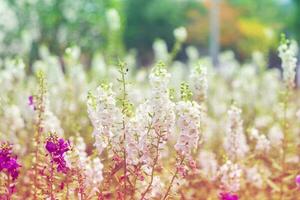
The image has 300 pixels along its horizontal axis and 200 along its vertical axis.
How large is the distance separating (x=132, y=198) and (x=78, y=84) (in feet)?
16.1

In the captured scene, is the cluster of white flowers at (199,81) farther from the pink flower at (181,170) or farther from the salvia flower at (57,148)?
the salvia flower at (57,148)

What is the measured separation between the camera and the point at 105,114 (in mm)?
5031

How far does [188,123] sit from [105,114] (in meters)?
0.52

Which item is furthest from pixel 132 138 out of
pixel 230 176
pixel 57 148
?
pixel 230 176

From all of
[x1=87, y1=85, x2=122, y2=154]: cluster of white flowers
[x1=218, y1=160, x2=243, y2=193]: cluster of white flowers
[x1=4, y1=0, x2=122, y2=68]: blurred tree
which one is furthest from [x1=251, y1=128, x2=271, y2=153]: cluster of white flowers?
[x1=4, y1=0, x2=122, y2=68]: blurred tree

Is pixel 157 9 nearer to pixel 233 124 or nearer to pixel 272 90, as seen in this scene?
pixel 272 90

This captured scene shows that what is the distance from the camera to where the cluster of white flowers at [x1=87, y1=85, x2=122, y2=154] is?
16.4ft

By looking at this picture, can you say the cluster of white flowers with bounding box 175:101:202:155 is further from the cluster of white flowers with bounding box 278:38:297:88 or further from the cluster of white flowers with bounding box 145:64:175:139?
the cluster of white flowers with bounding box 278:38:297:88

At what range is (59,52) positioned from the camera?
17.9m

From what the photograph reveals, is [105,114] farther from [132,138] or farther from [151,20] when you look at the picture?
[151,20]

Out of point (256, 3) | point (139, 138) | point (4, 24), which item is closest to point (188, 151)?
point (139, 138)

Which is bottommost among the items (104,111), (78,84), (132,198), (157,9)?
(132,198)

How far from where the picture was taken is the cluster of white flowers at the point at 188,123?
191 inches

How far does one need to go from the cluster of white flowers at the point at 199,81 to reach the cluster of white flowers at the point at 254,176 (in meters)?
1.20
